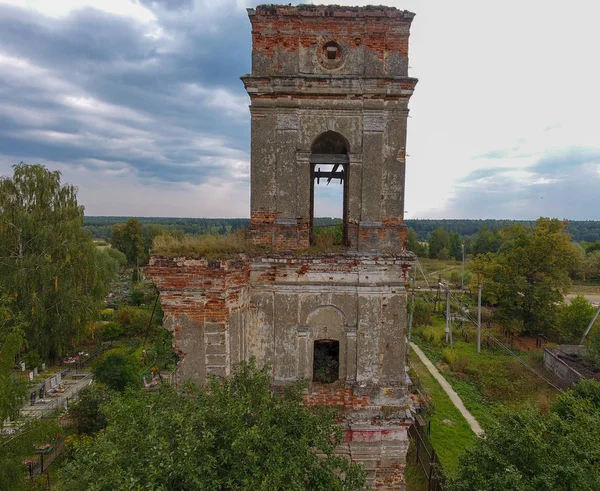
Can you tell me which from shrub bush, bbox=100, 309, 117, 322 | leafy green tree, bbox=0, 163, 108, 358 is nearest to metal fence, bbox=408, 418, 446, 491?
leafy green tree, bbox=0, 163, 108, 358

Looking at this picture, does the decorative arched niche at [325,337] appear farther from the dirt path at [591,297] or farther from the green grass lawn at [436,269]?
the green grass lawn at [436,269]

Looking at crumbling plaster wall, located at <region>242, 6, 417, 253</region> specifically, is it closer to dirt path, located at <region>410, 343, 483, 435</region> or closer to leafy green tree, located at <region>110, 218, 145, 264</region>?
dirt path, located at <region>410, 343, 483, 435</region>

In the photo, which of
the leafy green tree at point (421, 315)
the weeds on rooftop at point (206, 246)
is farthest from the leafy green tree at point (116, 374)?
the leafy green tree at point (421, 315)

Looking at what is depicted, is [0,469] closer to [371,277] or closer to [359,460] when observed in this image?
[359,460]

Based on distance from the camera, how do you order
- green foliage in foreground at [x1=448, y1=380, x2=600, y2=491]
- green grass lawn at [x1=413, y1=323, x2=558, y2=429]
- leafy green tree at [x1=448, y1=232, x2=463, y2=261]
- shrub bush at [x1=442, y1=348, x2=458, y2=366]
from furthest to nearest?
1. leafy green tree at [x1=448, y1=232, x2=463, y2=261]
2. shrub bush at [x1=442, y1=348, x2=458, y2=366]
3. green grass lawn at [x1=413, y1=323, x2=558, y2=429]
4. green foliage in foreground at [x1=448, y1=380, x2=600, y2=491]


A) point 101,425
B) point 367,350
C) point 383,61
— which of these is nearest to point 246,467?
point 367,350

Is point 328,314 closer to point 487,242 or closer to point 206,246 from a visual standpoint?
point 206,246

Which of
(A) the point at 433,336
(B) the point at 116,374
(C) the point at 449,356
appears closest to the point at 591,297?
(A) the point at 433,336
